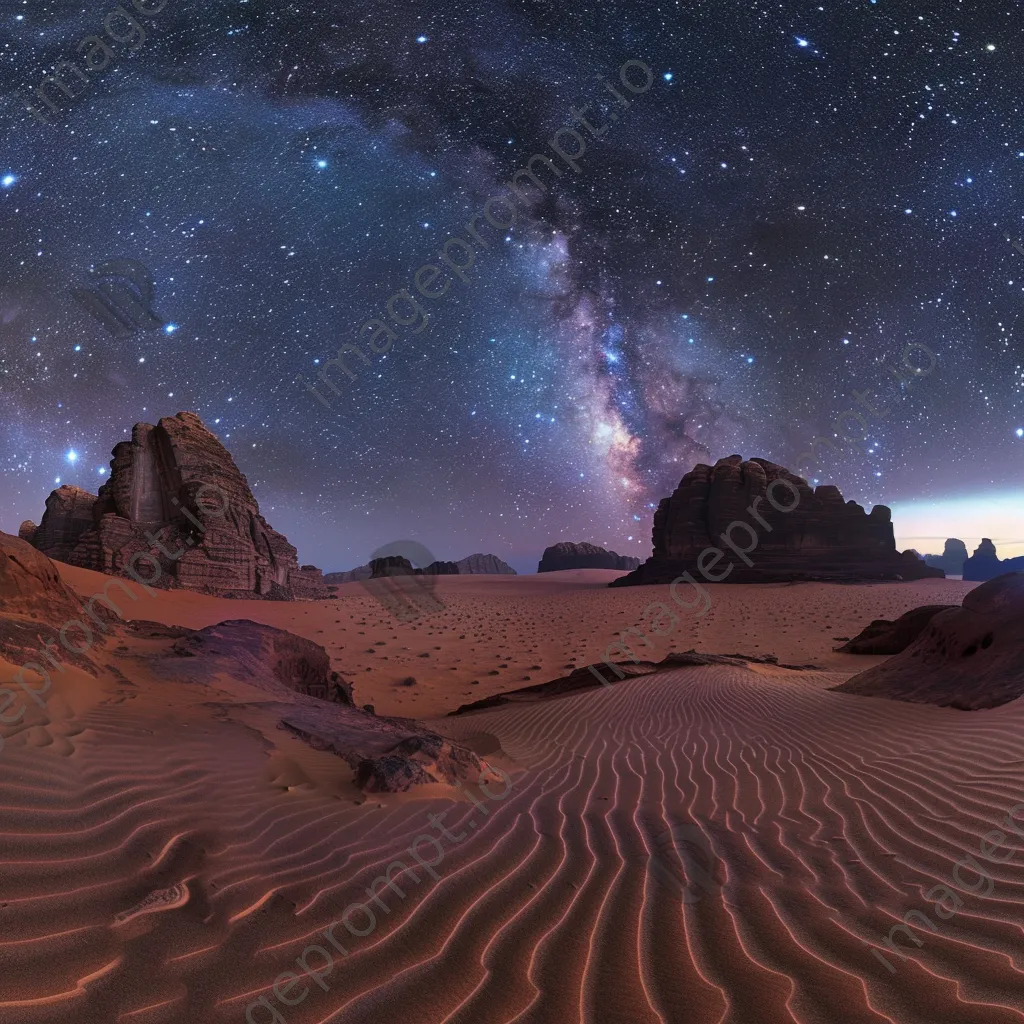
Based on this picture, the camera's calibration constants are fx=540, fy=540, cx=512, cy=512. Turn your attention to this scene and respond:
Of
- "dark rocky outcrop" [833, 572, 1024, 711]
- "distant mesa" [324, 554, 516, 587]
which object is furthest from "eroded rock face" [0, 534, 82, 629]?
"distant mesa" [324, 554, 516, 587]

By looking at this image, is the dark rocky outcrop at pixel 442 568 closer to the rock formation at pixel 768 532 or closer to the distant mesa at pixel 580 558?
the distant mesa at pixel 580 558

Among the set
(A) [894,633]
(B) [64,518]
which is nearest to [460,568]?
(B) [64,518]

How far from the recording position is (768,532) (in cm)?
5209

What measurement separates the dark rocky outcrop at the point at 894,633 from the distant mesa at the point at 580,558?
277 feet

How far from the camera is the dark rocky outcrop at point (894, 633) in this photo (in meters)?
13.3

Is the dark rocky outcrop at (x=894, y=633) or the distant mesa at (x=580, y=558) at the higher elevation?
the distant mesa at (x=580, y=558)

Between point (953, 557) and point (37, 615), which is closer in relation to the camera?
point (37, 615)

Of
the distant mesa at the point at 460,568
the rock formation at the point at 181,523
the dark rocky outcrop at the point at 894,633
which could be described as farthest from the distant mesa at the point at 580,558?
the dark rocky outcrop at the point at 894,633

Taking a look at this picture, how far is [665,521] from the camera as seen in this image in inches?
2283

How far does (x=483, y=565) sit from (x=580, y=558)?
18531mm

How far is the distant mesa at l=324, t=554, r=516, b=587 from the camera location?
262 ft

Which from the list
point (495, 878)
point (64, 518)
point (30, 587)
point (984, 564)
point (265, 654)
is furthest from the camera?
point (984, 564)

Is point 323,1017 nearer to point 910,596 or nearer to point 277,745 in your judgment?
point 277,745

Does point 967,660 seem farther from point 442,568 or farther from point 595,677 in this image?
point 442,568
